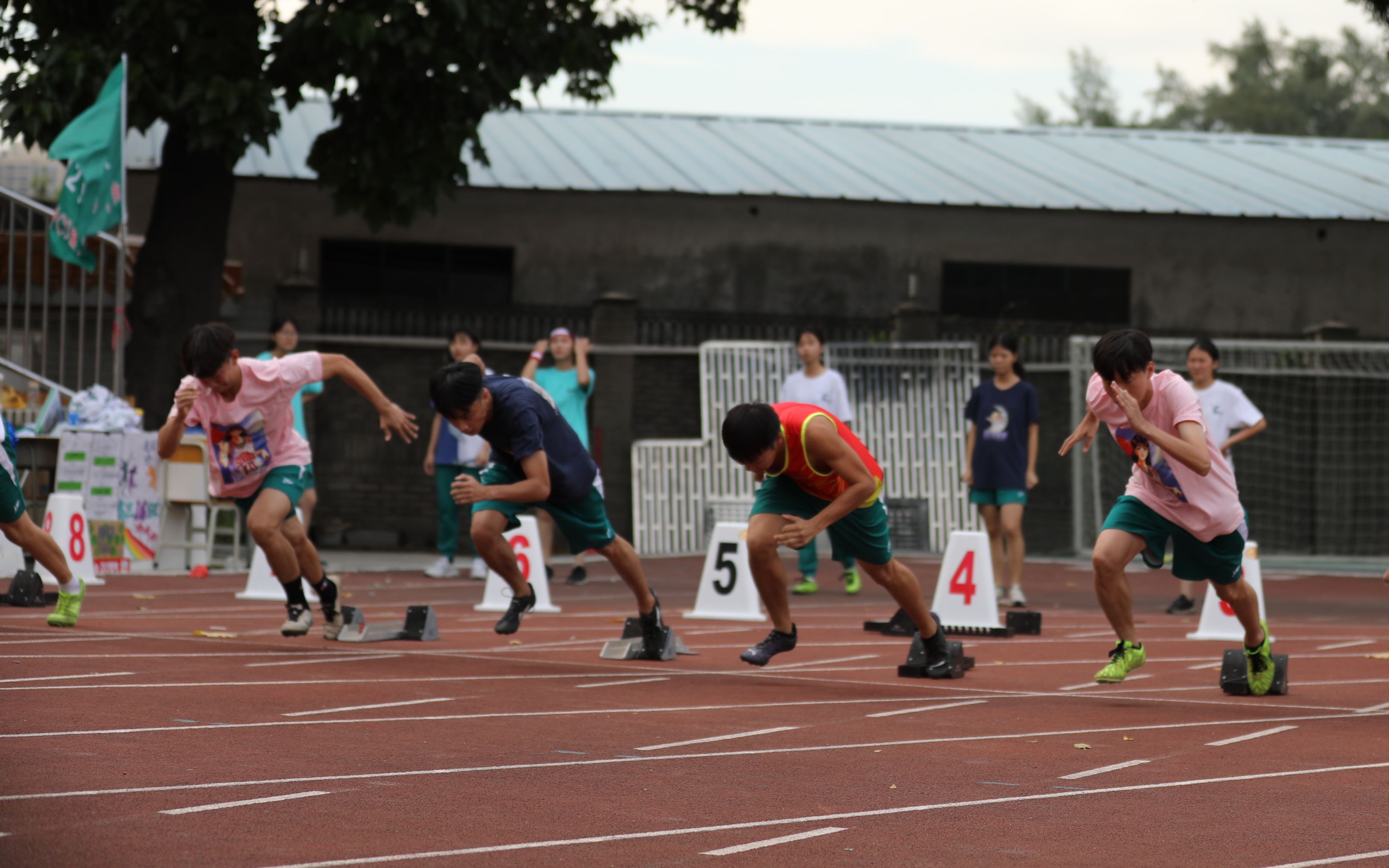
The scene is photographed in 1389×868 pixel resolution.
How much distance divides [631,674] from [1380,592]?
9497 mm

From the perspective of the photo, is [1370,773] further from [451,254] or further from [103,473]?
[451,254]

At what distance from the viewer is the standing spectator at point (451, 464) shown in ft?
43.3

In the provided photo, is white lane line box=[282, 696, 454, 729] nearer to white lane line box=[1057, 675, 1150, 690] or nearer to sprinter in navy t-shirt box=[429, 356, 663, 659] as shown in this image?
sprinter in navy t-shirt box=[429, 356, 663, 659]

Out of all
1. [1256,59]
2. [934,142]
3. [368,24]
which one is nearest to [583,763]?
[368,24]

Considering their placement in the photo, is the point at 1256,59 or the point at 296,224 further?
the point at 1256,59

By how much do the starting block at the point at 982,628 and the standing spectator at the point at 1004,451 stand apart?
3.75 ft

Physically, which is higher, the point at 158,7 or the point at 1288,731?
the point at 158,7

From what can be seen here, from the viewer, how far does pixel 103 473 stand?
1322 centimetres

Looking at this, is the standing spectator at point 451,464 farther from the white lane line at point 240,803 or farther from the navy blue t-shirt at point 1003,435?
the white lane line at point 240,803

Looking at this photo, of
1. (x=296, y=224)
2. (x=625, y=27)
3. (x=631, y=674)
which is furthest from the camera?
(x=296, y=224)

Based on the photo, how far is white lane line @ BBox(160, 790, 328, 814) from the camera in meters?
4.72

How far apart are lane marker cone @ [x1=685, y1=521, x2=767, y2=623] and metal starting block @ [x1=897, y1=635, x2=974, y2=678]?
10.3ft

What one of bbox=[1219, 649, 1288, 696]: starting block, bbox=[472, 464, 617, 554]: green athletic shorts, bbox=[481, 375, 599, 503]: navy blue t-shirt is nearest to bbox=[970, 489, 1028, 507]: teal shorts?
bbox=[1219, 649, 1288, 696]: starting block

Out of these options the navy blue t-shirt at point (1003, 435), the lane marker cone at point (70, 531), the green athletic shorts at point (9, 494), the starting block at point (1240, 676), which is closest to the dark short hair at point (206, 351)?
the green athletic shorts at point (9, 494)
